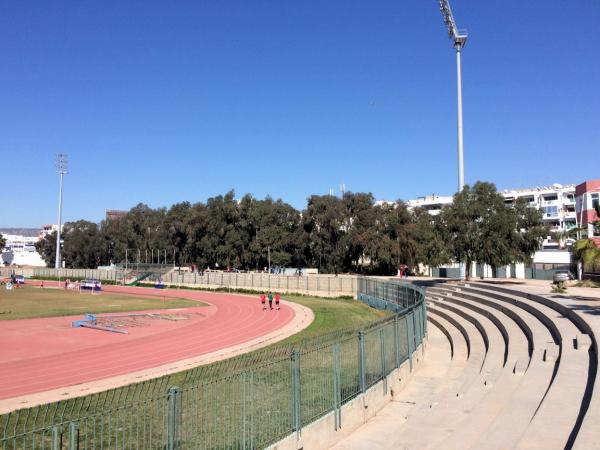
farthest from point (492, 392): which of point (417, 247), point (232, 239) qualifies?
point (232, 239)

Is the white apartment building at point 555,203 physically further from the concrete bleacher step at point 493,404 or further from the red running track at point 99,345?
the concrete bleacher step at point 493,404

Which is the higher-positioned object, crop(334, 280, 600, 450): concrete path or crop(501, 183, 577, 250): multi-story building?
crop(501, 183, 577, 250): multi-story building

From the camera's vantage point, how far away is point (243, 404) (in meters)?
8.43

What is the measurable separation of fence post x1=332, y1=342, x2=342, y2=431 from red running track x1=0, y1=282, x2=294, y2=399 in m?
11.4

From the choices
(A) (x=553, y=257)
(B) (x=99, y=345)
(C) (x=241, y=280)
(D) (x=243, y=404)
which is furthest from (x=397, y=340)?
(A) (x=553, y=257)

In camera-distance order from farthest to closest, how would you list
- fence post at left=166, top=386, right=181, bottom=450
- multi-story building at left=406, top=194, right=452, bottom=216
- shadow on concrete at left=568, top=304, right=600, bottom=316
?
1. multi-story building at left=406, top=194, right=452, bottom=216
2. shadow on concrete at left=568, top=304, right=600, bottom=316
3. fence post at left=166, top=386, right=181, bottom=450

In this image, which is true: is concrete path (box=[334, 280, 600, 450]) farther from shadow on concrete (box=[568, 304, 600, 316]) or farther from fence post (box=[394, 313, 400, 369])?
fence post (box=[394, 313, 400, 369])

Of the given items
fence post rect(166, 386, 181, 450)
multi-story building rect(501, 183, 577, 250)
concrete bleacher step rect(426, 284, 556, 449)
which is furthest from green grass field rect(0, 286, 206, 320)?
multi-story building rect(501, 183, 577, 250)

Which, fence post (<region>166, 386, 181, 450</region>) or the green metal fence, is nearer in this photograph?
fence post (<region>166, 386, 181, 450</region>)

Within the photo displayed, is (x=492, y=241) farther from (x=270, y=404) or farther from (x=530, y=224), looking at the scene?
(x=270, y=404)

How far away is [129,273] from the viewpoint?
90750mm

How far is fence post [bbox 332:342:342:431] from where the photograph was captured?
34.3 ft

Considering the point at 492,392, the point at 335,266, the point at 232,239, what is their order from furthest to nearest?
1. the point at 232,239
2. the point at 335,266
3. the point at 492,392

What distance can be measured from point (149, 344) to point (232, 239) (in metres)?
63.1
